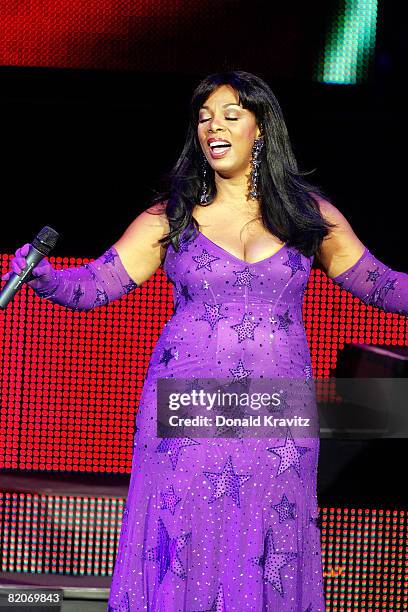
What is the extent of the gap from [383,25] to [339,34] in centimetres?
14

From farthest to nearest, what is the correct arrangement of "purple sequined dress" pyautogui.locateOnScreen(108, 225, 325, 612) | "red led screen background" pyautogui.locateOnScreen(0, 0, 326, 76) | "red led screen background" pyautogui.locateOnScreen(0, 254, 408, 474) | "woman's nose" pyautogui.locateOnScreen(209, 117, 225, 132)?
"red led screen background" pyautogui.locateOnScreen(0, 254, 408, 474) → "red led screen background" pyautogui.locateOnScreen(0, 0, 326, 76) → "woman's nose" pyautogui.locateOnScreen(209, 117, 225, 132) → "purple sequined dress" pyautogui.locateOnScreen(108, 225, 325, 612)

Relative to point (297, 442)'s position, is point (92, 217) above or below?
above

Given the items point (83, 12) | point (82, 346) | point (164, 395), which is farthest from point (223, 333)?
point (83, 12)

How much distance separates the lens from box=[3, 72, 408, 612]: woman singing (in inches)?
87.9

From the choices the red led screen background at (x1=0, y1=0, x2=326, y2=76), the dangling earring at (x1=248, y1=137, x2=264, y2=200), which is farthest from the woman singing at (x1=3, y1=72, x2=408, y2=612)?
the red led screen background at (x1=0, y1=0, x2=326, y2=76)

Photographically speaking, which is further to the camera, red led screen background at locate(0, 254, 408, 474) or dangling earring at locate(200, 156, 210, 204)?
red led screen background at locate(0, 254, 408, 474)

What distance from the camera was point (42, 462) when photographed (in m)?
3.34

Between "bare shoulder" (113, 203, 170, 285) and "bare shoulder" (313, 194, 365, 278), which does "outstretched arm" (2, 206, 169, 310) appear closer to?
"bare shoulder" (113, 203, 170, 285)

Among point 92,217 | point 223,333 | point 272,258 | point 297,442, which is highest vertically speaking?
point 92,217

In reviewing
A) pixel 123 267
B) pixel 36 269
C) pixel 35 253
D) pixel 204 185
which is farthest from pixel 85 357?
pixel 35 253

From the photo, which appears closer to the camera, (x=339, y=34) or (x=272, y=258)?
(x=272, y=258)

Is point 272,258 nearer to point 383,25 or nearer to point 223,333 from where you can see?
point 223,333

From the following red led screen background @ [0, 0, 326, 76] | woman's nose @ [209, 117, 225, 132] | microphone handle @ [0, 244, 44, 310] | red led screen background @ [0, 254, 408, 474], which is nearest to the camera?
microphone handle @ [0, 244, 44, 310]

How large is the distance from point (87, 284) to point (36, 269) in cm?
21
